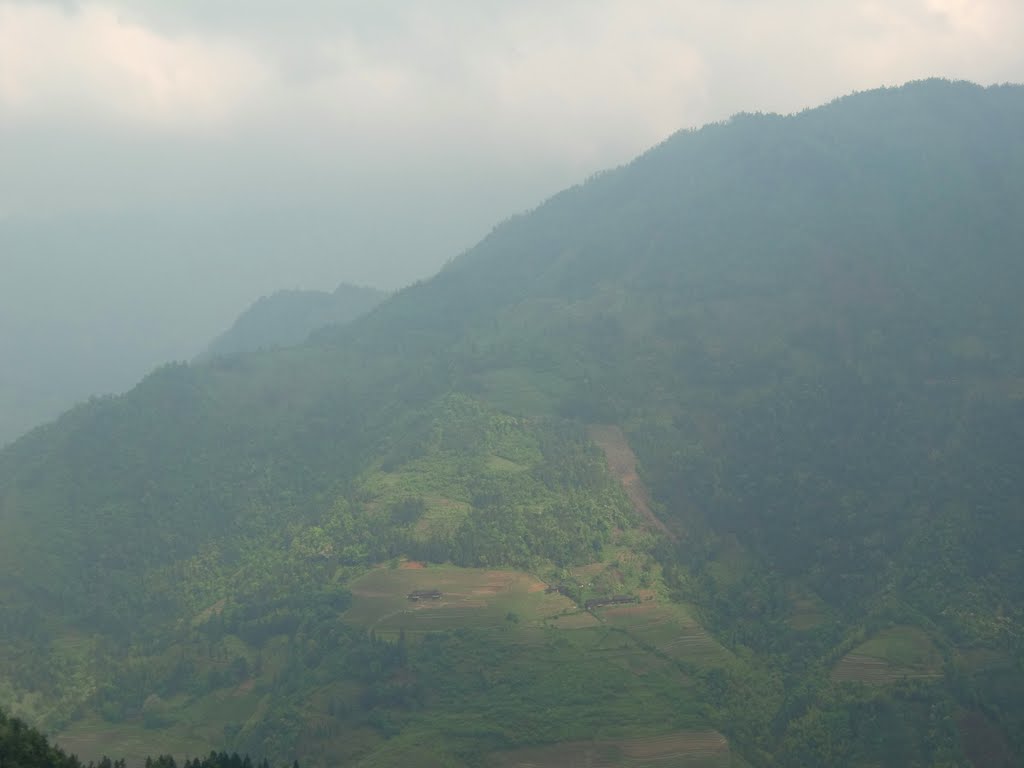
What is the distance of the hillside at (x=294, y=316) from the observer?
602 ft

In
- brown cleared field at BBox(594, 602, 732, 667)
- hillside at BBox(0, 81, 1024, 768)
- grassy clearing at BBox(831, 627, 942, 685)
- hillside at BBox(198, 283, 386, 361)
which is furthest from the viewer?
hillside at BBox(198, 283, 386, 361)

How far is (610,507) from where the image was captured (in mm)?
92188

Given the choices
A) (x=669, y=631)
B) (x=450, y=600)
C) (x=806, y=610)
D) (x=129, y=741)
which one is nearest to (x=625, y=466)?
(x=806, y=610)

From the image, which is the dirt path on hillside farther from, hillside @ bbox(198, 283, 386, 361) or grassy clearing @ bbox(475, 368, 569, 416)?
hillside @ bbox(198, 283, 386, 361)

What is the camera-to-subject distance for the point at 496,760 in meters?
64.7

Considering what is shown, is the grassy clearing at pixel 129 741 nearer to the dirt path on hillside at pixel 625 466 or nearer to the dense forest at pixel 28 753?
the dense forest at pixel 28 753

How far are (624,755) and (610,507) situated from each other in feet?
98.3

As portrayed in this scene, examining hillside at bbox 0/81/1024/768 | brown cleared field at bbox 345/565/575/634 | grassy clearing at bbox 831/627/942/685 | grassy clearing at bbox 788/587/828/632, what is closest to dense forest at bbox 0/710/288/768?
hillside at bbox 0/81/1024/768

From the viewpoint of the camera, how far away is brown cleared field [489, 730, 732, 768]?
64.6 m

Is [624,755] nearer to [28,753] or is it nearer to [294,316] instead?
[28,753]

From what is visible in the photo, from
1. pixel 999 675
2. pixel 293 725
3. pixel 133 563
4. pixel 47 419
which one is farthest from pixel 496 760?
pixel 47 419

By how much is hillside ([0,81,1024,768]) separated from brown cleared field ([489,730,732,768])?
12.1 inches

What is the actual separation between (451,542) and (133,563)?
3203 cm

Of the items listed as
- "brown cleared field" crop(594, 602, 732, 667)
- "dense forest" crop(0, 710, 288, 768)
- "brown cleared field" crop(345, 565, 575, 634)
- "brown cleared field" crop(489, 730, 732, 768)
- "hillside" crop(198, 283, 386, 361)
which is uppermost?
"hillside" crop(198, 283, 386, 361)
